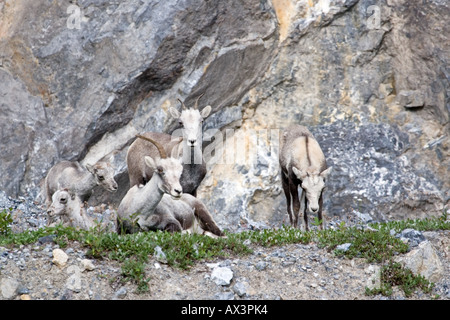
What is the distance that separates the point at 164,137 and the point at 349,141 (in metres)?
4.91

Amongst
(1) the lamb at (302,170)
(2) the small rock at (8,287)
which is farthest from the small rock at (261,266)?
(1) the lamb at (302,170)

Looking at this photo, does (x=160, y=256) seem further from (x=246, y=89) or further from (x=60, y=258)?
(x=246, y=89)

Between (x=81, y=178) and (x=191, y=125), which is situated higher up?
(x=191, y=125)

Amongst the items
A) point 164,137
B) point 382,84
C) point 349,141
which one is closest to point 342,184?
point 349,141

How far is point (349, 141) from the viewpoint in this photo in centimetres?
1555

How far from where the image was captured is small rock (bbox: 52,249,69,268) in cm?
782

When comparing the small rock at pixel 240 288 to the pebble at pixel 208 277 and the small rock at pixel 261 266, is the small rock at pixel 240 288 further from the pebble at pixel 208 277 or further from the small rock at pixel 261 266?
the small rock at pixel 261 266

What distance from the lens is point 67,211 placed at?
10.4 m

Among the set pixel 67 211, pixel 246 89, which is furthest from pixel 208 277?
pixel 246 89

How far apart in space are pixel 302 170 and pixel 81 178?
394 centimetres

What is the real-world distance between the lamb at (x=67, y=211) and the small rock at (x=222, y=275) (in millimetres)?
2849

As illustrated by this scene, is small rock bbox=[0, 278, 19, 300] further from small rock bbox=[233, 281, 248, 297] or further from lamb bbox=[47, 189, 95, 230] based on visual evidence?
lamb bbox=[47, 189, 95, 230]

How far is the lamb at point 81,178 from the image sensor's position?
10.9m

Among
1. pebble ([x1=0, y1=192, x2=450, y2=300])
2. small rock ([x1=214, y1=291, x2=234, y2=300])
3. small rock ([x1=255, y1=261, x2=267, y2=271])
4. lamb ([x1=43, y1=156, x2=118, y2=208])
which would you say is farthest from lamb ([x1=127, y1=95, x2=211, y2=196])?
small rock ([x1=214, y1=291, x2=234, y2=300])
